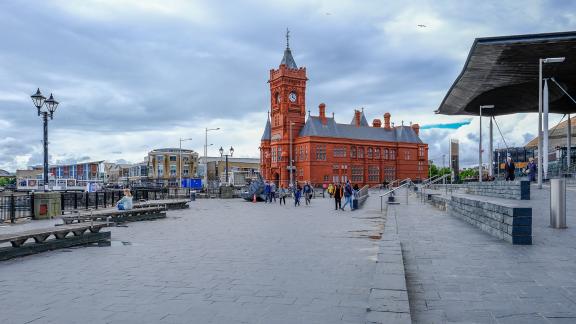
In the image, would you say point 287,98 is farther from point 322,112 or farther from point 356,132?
point 356,132

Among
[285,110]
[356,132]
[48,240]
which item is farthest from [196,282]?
[356,132]

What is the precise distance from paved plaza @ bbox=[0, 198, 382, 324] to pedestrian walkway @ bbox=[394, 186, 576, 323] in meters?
0.84

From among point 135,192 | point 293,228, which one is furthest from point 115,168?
point 293,228

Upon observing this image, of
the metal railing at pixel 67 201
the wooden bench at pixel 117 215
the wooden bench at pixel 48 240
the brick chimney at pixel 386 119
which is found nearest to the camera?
the wooden bench at pixel 48 240

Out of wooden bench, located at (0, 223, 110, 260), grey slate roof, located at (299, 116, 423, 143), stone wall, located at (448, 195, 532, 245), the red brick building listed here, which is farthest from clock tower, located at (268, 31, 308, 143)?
wooden bench, located at (0, 223, 110, 260)

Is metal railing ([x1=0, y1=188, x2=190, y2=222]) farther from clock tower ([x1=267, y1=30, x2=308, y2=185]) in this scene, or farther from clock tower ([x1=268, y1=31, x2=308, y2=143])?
clock tower ([x1=268, y1=31, x2=308, y2=143])

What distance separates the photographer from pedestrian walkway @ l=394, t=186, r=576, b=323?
473 centimetres

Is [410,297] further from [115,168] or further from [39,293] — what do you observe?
[115,168]

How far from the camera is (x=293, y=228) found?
1466cm

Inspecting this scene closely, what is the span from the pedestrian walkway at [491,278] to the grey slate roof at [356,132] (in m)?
69.5

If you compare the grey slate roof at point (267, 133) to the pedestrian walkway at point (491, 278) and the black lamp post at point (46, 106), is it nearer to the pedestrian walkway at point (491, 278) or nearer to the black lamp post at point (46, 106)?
the black lamp post at point (46, 106)

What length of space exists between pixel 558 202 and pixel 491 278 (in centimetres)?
518

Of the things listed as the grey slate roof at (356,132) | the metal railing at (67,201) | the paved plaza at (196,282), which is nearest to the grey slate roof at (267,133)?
the grey slate roof at (356,132)

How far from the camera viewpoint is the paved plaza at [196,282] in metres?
5.09
